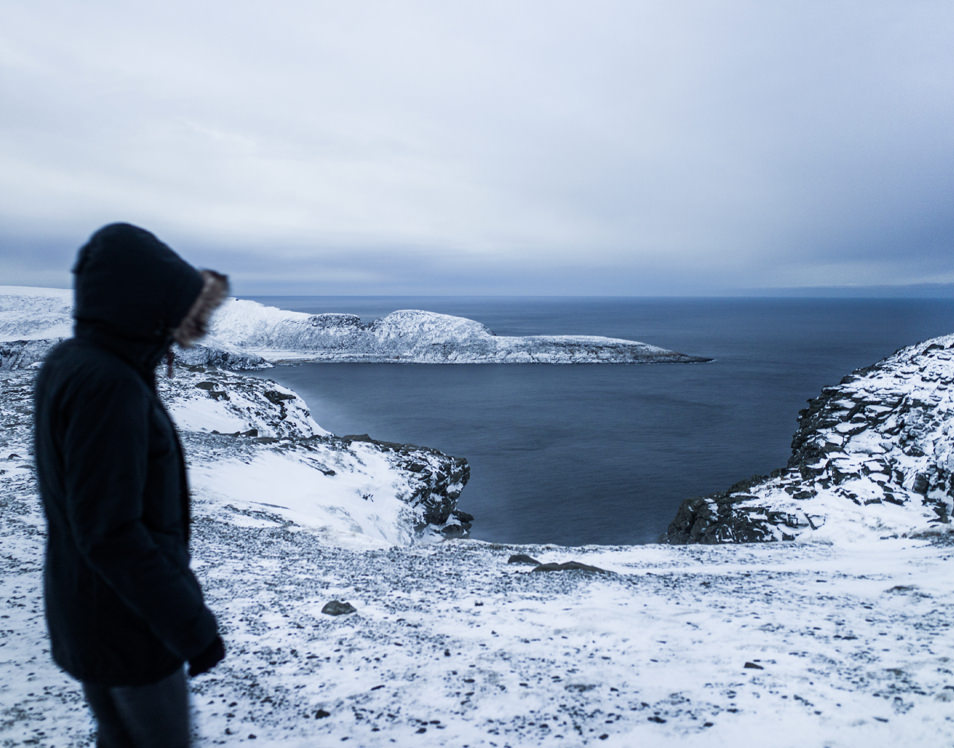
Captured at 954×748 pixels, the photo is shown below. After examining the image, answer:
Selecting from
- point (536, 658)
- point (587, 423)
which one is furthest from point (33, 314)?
point (536, 658)

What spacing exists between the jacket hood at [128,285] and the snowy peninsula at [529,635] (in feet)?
12.9

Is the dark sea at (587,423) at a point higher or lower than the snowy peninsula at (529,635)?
lower

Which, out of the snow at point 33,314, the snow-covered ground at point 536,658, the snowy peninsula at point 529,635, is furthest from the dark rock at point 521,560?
the snow at point 33,314

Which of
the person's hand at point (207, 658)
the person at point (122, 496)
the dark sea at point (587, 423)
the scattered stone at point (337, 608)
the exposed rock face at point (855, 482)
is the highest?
the person at point (122, 496)

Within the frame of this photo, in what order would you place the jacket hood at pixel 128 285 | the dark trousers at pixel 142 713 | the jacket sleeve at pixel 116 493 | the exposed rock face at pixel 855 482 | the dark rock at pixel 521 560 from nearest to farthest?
the jacket sleeve at pixel 116 493 < the jacket hood at pixel 128 285 < the dark trousers at pixel 142 713 < the dark rock at pixel 521 560 < the exposed rock face at pixel 855 482

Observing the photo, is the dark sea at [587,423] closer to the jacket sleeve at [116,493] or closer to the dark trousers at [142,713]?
the dark trousers at [142,713]

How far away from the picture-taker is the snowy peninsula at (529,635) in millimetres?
5258

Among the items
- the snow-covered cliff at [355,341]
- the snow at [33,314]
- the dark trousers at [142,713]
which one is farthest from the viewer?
the snow-covered cliff at [355,341]

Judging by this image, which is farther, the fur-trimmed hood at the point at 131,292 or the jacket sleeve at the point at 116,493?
the fur-trimmed hood at the point at 131,292

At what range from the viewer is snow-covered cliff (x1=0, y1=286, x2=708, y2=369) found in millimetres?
100812

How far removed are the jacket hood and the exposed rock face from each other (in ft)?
65.2

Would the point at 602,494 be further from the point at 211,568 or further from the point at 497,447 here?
the point at 211,568

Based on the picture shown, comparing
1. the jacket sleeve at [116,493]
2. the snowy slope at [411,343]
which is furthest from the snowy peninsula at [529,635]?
the snowy slope at [411,343]

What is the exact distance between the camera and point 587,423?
60188 millimetres
